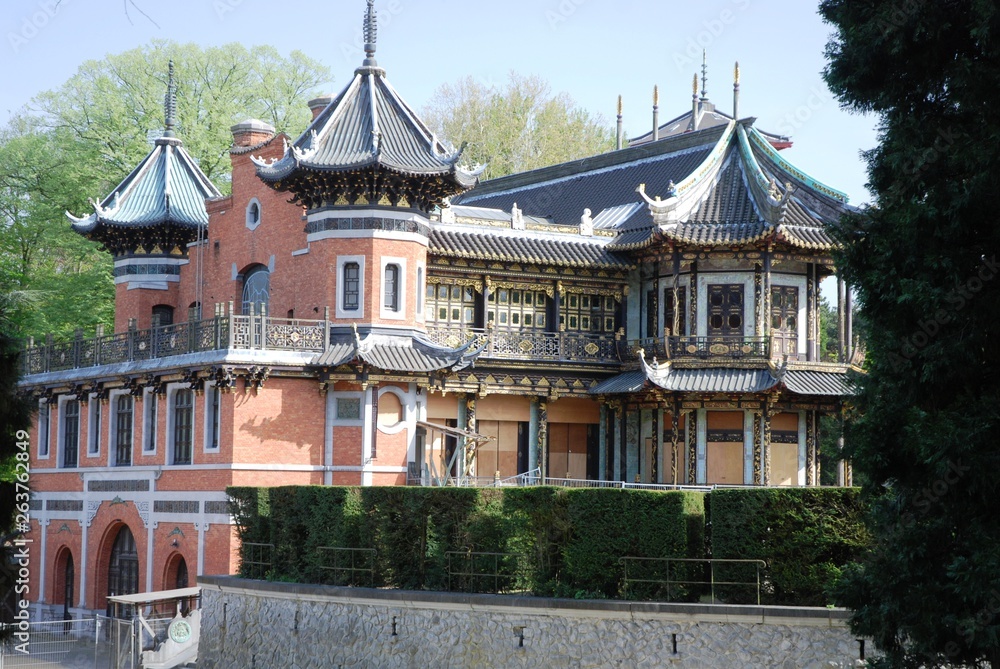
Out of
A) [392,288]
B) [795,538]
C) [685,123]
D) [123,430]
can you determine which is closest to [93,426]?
[123,430]

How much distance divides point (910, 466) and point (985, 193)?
3.26 metres

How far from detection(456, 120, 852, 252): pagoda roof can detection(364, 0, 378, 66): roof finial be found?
8.02 m

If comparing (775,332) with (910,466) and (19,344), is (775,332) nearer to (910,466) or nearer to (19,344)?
(910,466)

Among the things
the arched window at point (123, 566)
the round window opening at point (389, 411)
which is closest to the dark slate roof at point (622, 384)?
the round window opening at point (389, 411)

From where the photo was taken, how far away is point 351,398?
3572cm

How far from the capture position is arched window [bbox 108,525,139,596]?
3906 centimetres

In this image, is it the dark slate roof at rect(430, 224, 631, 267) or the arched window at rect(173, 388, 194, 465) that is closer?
the arched window at rect(173, 388, 194, 465)

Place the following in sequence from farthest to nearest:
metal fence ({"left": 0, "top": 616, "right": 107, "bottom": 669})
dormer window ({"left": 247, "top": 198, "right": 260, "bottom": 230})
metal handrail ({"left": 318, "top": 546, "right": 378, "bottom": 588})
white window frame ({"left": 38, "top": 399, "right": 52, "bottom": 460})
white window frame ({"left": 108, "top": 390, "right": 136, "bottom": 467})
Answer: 1. white window frame ({"left": 38, "top": 399, "right": 52, "bottom": 460})
2. dormer window ({"left": 247, "top": 198, "right": 260, "bottom": 230})
3. white window frame ({"left": 108, "top": 390, "right": 136, "bottom": 467})
4. metal fence ({"left": 0, "top": 616, "right": 107, "bottom": 669})
5. metal handrail ({"left": 318, "top": 546, "right": 378, "bottom": 588})

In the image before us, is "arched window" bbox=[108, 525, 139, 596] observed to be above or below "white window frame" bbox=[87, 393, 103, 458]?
below

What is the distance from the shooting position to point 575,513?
25.2m

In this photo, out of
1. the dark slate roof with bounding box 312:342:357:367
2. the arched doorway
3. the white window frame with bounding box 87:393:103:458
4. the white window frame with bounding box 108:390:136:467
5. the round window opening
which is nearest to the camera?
the dark slate roof with bounding box 312:342:357:367

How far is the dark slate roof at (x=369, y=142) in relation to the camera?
35.6 m

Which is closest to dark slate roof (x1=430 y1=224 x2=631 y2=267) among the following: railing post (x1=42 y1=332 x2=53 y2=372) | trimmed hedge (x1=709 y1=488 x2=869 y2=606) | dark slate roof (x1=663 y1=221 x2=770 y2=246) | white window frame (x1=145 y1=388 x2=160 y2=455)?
dark slate roof (x1=663 y1=221 x2=770 y2=246)

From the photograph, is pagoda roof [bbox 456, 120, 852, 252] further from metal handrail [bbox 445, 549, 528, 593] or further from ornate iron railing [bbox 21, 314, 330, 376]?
metal handrail [bbox 445, 549, 528, 593]
